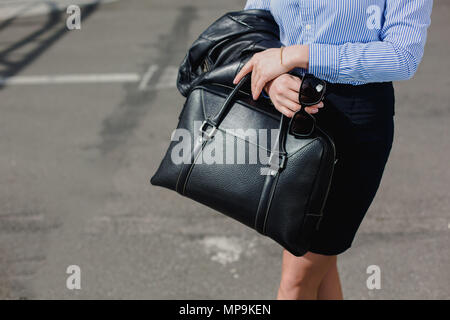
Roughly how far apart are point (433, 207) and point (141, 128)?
2781mm

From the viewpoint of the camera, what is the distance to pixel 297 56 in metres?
1.56

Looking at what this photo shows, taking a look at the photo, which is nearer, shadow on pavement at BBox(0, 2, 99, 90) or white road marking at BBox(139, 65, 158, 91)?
white road marking at BBox(139, 65, 158, 91)

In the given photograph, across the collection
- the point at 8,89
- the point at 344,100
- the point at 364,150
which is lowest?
the point at 8,89

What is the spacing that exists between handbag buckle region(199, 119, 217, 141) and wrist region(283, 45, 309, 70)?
0.34 metres

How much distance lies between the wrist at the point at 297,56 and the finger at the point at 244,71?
5.3 inches

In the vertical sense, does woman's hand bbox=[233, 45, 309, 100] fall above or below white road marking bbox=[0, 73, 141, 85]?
above

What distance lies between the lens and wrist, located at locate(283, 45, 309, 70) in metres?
1.55

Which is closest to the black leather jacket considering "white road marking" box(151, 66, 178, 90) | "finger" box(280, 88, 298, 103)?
"finger" box(280, 88, 298, 103)

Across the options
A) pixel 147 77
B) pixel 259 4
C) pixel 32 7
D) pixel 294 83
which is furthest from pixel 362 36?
pixel 32 7

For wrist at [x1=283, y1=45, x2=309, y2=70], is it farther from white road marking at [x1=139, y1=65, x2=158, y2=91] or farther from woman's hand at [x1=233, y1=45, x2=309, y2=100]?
white road marking at [x1=139, y1=65, x2=158, y2=91]

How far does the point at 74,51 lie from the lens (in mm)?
7258

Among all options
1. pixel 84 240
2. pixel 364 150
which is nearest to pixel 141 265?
pixel 84 240

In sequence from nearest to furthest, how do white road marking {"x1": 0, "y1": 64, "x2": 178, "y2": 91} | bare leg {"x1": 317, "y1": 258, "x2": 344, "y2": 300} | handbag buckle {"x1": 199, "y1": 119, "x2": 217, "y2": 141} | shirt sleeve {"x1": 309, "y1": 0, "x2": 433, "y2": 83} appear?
shirt sleeve {"x1": 309, "y1": 0, "x2": 433, "y2": 83}
handbag buckle {"x1": 199, "y1": 119, "x2": 217, "y2": 141}
bare leg {"x1": 317, "y1": 258, "x2": 344, "y2": 300}
white road marking {"x1": 0, "y1": 64, "x2": 178, "y2": 91}
